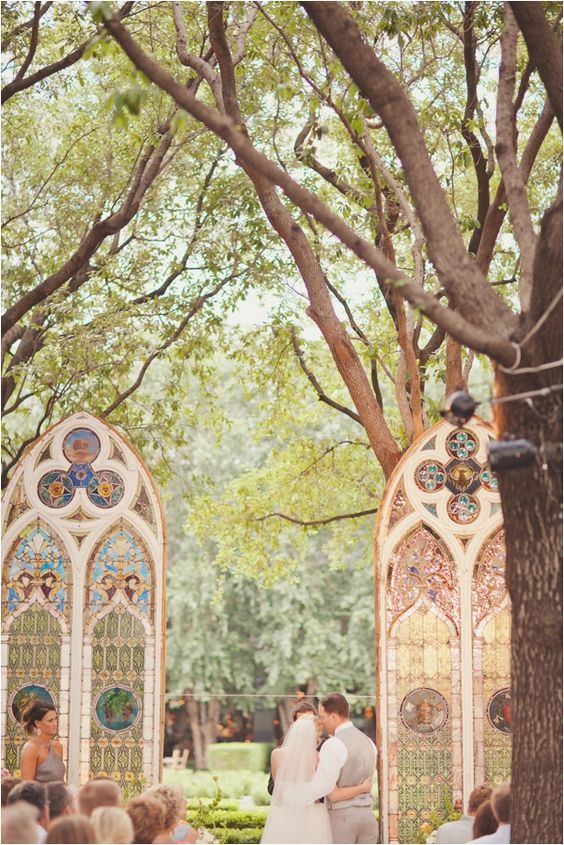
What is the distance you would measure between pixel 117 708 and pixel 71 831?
3.21 metres

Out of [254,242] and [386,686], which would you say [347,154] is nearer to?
[254,242]

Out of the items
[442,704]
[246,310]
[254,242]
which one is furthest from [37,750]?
[246,310]

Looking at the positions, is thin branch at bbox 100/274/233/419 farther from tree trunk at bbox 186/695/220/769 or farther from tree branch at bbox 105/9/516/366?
tree trunk at bbox 186/695/220/769

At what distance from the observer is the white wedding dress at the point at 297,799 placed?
580cm

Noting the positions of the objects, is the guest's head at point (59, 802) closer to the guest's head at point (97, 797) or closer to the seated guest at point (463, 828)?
the guest's head at point (97, 797)

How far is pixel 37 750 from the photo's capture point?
6441 mm

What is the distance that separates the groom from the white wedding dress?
0.07 meters

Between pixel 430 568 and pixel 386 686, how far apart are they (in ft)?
2.62

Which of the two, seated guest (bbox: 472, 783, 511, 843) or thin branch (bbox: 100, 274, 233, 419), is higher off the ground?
thin branch (bbox: 100, 274, 233, 419)

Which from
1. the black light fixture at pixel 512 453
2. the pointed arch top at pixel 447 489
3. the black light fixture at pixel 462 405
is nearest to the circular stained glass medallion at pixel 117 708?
the pointed arch top at pixel 447 489

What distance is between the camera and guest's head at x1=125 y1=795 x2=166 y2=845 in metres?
4.56

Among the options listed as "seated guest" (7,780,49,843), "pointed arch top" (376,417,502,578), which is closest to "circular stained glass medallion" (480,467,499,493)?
"pointed arch top" (376,417,502,578)

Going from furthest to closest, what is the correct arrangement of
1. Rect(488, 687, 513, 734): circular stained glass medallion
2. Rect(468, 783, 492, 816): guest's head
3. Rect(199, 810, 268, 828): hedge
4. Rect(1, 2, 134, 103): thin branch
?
Rect(199, 810, 268, 828): hedge, Rect(1, 2, 134, 103): thin branch, Rect(488, 687, 513, 734): circular stained glass medallion, Rect(468, 783, 492, 816): guest's head

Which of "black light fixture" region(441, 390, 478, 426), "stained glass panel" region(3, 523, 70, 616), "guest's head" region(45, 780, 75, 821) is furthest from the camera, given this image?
"stained glass panel" region(3, 523, 70, 616)
